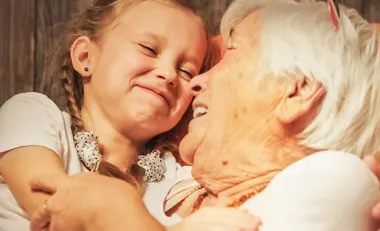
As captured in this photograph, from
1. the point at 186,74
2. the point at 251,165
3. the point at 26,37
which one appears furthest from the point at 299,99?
the point at 26,37

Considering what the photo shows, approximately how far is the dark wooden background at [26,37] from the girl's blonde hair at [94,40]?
0.42 feet

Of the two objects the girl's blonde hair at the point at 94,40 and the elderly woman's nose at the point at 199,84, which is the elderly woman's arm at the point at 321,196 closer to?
the elderly woman's nose at the point at 199,84

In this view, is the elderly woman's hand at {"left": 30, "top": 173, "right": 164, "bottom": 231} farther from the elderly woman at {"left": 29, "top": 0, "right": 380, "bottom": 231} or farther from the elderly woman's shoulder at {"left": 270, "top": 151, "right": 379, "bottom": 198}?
the elderly woman's shoulder at {"left": 270, "top": 151, "right": 379, "bottom": 198}

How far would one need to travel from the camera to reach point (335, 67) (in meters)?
0.96

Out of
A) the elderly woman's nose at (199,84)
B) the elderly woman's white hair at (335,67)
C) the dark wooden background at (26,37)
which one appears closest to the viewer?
the elderly woman's white hair at (335,67)

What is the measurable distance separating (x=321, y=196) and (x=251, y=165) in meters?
0.17

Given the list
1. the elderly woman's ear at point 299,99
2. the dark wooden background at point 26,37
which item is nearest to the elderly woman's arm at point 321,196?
the elderly woman's ear at point 299,99

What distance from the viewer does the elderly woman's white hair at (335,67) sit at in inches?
37.3

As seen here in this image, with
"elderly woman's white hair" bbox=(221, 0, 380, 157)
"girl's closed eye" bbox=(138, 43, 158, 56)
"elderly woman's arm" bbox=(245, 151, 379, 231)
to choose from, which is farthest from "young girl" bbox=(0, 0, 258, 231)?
"elderly woman's arm" bbox=(245, 151, 379, 231)

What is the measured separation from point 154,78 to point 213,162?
9.8 inches

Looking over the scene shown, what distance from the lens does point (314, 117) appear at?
961 millimetres

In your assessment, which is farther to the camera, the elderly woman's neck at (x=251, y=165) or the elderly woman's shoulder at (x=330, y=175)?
the elderly woman's neck at (x=251, y=165)

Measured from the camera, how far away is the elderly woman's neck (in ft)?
3.16

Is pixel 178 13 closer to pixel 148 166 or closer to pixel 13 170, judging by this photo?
pixel 148 166
